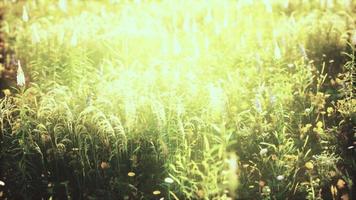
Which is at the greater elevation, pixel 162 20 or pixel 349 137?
pixel 162 20

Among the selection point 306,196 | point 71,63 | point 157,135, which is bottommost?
point 306,196

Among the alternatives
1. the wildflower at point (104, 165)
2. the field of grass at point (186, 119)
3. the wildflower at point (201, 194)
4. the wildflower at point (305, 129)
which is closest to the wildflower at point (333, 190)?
the field of grass at point (186, 119)

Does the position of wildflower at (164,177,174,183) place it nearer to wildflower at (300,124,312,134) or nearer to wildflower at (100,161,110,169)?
wildflower at (100,161,110,169)

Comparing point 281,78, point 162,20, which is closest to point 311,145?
point 281,78

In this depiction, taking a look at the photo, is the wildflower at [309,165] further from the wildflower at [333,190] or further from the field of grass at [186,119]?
the wildflower at [333,190]

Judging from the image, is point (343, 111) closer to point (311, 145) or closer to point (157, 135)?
point (311, 145)

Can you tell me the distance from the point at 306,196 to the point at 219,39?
2887 millimetres

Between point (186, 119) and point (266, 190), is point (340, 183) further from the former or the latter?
point (186, 119)

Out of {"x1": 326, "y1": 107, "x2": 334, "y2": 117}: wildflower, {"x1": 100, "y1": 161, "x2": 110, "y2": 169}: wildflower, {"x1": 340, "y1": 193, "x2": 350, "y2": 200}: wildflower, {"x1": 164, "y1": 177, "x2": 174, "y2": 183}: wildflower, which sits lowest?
{"x1": 340, "y1": 193, "x2": 350, "y2": 200}: wildflower

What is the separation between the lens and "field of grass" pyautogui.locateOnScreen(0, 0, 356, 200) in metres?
3.38

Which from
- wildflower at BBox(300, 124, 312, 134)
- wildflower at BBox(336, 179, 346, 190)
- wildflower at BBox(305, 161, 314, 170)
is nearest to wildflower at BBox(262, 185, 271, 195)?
wildflower at BBox(305, 161, 314, 170)

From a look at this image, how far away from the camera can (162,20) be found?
6.62 m

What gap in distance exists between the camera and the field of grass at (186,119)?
11.1 feet

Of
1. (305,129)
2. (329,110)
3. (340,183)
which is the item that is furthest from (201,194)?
(329,110)
